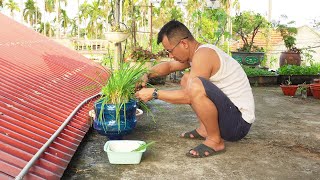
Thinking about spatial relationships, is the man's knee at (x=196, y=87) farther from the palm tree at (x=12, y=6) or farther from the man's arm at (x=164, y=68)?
the palm tree at (x=12, y=6)

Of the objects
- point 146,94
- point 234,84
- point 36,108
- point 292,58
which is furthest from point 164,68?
point 292,58

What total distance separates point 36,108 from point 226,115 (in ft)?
5.40

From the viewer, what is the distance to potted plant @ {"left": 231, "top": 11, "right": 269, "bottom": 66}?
415 inches

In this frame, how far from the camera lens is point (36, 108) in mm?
3262

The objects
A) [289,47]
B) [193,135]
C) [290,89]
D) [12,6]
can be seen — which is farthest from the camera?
[12,6]

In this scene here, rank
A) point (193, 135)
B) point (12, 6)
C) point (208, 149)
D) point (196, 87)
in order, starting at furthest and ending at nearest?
point (12, 6), point (193, 135), point (208, 149), point (196, 87)

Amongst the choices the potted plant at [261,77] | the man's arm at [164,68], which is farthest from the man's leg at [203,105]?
the potted plant at [261,77]

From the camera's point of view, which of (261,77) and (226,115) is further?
(261,77)

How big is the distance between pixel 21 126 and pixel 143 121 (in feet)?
6.34

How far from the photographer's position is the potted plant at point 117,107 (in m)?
3.24

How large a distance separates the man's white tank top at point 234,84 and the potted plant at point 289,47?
7.42 m

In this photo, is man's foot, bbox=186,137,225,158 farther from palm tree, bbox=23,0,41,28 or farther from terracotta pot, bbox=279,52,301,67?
palm tree, bbox=23,0,41,28

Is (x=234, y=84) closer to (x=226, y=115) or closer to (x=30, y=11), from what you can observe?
(x=226, y=115)

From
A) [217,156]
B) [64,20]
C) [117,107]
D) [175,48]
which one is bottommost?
[217,156]
